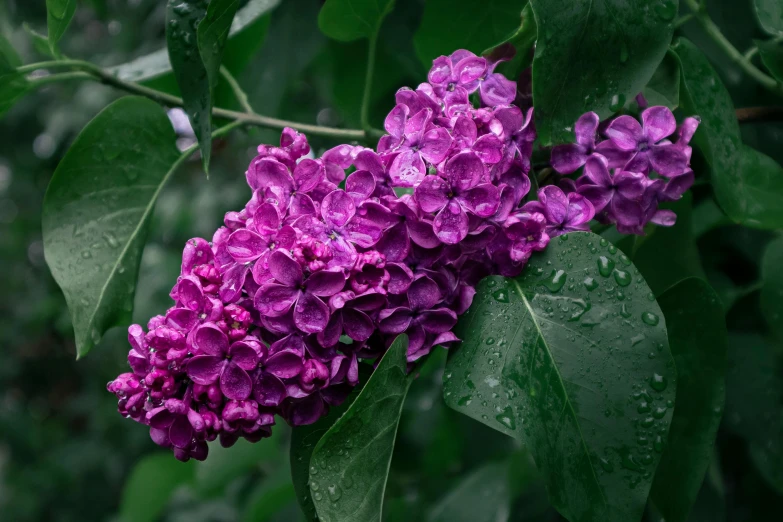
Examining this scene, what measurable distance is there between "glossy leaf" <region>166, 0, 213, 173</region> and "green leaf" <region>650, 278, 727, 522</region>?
1.63 ft

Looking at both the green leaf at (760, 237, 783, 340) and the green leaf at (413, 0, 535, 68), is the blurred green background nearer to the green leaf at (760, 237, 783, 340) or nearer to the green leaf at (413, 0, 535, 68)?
the green leaf at (760, 237, 783, 340)

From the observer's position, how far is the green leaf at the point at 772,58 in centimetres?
79

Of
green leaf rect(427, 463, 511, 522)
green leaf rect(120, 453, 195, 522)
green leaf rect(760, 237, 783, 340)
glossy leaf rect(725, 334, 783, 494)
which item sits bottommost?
green leaf rect(120, 453, 195, 522)

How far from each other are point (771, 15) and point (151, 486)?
1646mm

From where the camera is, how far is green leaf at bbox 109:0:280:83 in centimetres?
106

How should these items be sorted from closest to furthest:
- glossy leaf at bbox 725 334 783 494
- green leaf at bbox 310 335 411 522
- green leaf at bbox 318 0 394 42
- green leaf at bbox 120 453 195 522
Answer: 1. green leaf at bbox 310 335 411 522
2. green leaf at bbox 318 0 394 42
3. glossy leaf at bbox 725 334 783 494
4. green leaf at bbox 120 453 195 522

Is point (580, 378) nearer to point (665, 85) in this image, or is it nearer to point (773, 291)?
point (665, 85)

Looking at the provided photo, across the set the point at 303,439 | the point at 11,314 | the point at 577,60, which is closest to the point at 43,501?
the point at 11,314

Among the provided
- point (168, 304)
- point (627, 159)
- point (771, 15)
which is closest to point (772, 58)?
point (771, 15)

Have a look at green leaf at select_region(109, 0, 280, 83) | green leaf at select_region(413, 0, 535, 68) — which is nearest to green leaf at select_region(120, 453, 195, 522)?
green leaf at select_region(109, 0, 280, 83)

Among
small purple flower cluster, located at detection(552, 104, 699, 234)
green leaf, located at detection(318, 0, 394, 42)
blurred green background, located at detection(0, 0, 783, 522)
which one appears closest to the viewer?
small purple flower cluster, located at detection(552, 104, 699, 234)

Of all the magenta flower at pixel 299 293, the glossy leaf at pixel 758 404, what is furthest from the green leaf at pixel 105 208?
the glossy leaf at pixel 758 404

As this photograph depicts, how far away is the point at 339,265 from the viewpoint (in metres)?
0.60

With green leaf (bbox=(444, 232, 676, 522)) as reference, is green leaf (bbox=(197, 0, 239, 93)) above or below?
above
